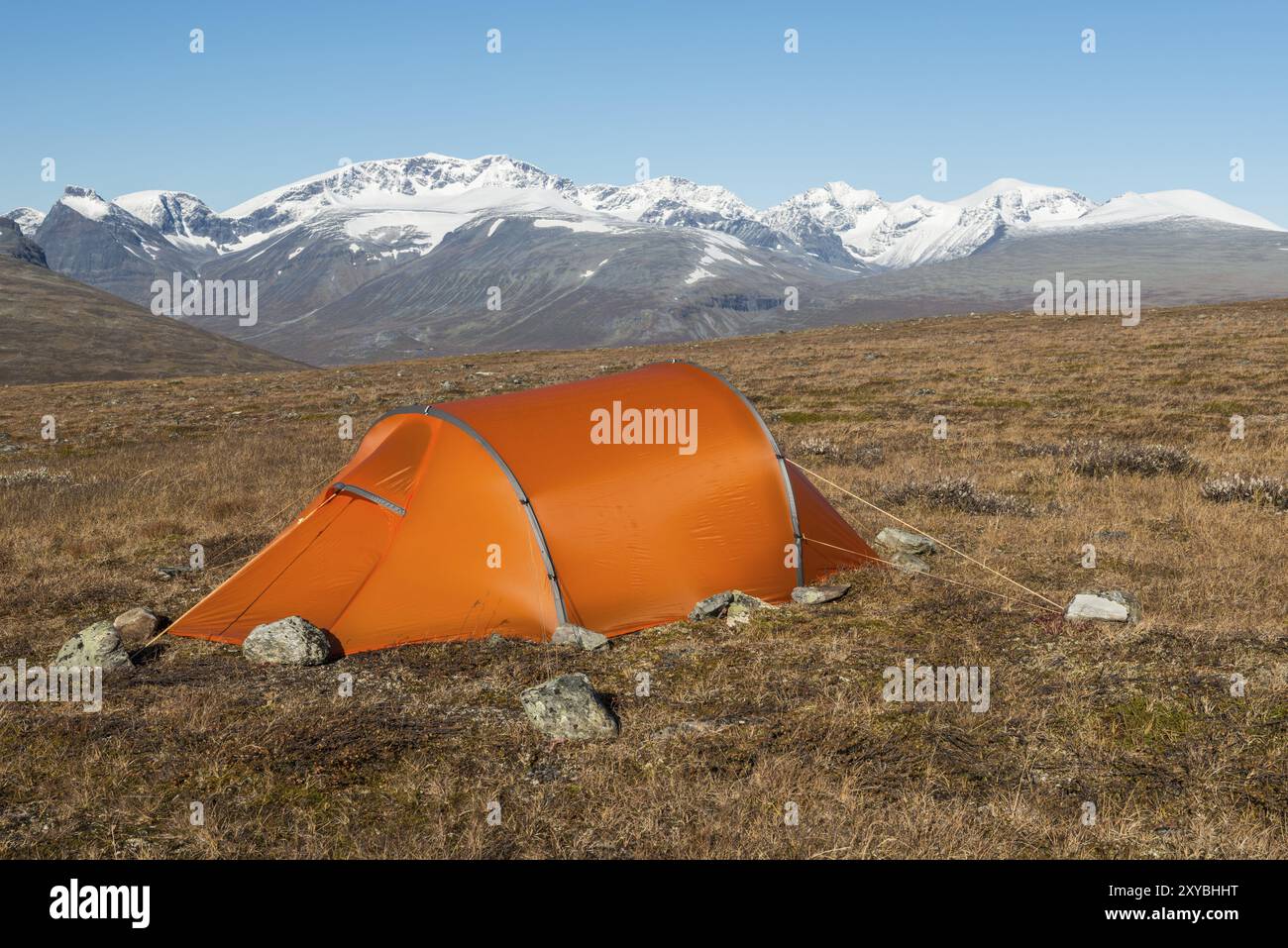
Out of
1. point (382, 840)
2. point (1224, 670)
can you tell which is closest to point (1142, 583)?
point (1224, 670)

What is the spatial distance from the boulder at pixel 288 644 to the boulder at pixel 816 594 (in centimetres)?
520

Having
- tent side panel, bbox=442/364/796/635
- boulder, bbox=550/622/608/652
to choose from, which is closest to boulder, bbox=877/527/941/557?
tent side panel, bbox=442/364/796/635

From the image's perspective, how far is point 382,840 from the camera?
18.9ft

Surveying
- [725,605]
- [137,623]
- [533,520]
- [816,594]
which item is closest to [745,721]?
[725,605]

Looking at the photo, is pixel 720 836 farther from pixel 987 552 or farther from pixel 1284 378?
pixel 1284 378

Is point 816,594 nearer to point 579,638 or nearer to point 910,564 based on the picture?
point 910,564

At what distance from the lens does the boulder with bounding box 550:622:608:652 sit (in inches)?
373

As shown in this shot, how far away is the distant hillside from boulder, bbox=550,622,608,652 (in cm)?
13598

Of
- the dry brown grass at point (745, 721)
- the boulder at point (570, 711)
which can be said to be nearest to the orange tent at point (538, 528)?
the dry brown grass at point (745, 721)

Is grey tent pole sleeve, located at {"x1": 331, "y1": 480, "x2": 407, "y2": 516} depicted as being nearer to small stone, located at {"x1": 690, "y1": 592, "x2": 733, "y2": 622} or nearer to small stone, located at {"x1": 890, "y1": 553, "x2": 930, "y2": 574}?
small stone, located at {"x1": 690, "y1": 592, "x2": 733, "y2": 622}

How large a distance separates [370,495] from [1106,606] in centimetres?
805
